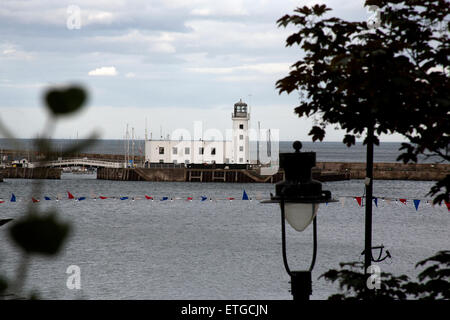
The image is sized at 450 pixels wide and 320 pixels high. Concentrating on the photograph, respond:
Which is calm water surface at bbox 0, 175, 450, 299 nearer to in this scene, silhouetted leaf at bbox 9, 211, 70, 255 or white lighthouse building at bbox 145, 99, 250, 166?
silhouetted leaf at bbox 9, 211, 70, 255

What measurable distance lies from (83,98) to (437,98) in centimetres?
426

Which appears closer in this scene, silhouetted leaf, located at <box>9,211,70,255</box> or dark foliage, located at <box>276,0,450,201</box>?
silhouetted leaf, located at <box>9,211,70,255</box>

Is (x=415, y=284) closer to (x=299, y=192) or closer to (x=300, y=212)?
(x=300, y=212)

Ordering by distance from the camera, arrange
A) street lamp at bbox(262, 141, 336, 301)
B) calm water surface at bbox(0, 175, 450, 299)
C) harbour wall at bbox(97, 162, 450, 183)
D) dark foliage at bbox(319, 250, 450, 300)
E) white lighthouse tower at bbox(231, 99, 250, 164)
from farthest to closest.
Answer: harbour wall at bbox(97, 162, 450, 183)
white lighthouse tower at bbox(231, 99, 250, 164)
calm water surface at bbox(0, 175, 450, 299)
dark foliage at bbox(319, 250, 450, 300)
street lamp at bbox(262, 141, 336, 301)

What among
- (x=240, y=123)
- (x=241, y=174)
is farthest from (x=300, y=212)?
(x=241, y=174)

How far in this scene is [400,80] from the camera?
13.3 feet

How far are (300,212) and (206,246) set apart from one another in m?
41.4

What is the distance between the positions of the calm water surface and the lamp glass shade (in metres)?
3.66

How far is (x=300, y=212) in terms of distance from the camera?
178 inches

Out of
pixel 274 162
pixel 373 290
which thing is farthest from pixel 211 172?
pixel 373 290

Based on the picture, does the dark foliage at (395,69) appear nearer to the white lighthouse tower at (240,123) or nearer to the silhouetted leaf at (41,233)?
the silhouetted leaf at (41,233)

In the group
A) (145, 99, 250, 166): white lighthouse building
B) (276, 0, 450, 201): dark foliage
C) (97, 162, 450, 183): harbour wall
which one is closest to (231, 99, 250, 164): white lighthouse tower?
(145, 99, 250, 166): white lighthouse building

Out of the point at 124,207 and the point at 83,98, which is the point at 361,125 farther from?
the point at 124,207

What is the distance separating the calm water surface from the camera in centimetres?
3127
